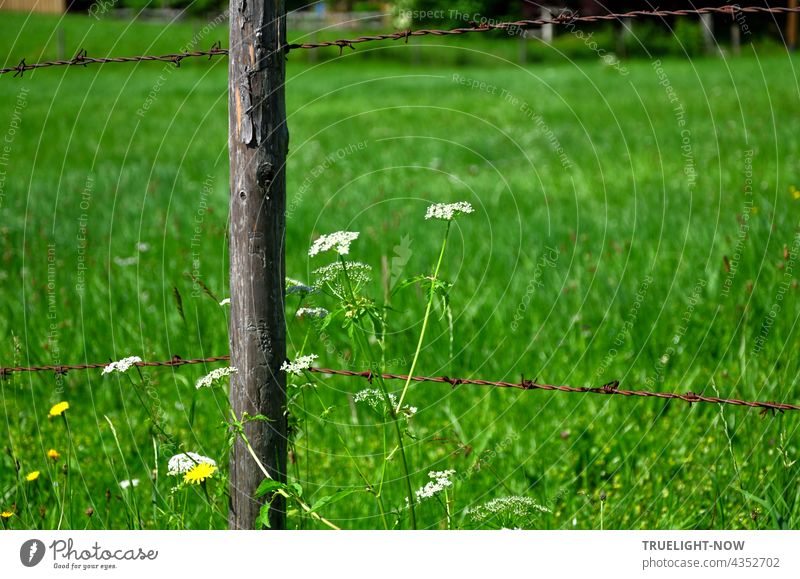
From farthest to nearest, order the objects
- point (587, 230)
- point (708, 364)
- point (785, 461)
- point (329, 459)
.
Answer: point (587, 230)
point (708, 364)
point (329, 459)
point (785, 461)

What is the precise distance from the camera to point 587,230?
657 centimetres

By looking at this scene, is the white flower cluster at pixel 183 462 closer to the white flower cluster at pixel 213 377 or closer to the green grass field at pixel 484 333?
the green grass field at pixel 484 333

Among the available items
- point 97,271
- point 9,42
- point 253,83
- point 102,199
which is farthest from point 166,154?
point 9,42

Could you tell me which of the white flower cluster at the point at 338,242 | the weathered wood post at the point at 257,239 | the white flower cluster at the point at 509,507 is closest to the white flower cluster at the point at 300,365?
the weathered wood post at the point at 257,239

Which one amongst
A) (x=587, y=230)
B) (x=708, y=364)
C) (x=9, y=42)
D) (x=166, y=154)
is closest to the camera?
(x=708, y=364)

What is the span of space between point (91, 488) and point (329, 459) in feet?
3.04

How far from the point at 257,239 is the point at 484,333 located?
2.41m

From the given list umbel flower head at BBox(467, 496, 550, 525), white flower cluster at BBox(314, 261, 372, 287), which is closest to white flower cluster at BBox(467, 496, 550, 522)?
umbel flower head at BBox(467, 496, 550, 525)

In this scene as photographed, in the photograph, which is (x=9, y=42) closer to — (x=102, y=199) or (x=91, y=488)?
(x=102, y=199)

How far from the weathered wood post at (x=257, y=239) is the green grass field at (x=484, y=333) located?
0.58ft

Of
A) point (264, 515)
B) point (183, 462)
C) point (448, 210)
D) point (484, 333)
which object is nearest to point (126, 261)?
point (484, 333)

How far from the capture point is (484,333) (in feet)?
15.0

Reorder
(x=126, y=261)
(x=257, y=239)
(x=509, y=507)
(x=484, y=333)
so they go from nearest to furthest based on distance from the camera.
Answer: (x=257, y=239) → (x=509, y=507) → (x=484, y=333) → (x=126, y=261)

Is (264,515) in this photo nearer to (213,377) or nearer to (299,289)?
(213,377)
